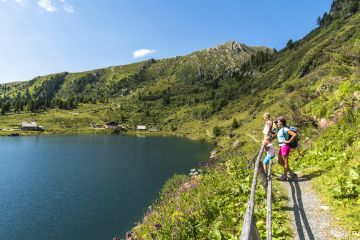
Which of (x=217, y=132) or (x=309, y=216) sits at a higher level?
(x=309, y=216)

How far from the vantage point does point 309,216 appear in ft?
41.6

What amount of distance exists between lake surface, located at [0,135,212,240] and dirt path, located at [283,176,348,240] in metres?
36.5

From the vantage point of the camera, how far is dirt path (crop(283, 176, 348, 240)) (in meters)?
11.0

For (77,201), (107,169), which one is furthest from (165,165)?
(77,201)

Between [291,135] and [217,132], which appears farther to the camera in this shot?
[217,132]

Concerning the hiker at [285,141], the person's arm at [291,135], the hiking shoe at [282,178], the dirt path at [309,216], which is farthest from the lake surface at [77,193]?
the dirt path at [309,216]

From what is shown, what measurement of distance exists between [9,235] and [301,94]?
152 feet

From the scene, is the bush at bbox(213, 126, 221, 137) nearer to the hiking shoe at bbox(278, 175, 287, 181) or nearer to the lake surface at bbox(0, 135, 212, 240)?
the lake surface at bbox(0, 135, 212, 240)

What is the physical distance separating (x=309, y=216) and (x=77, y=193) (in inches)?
2545

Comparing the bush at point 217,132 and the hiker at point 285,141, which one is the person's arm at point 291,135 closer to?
the hiker at point 285,141

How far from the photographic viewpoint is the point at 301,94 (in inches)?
1818

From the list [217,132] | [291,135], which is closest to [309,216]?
[291,135]

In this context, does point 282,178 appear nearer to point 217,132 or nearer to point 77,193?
point 77,193

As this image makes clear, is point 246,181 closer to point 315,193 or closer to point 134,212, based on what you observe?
point 315,193
